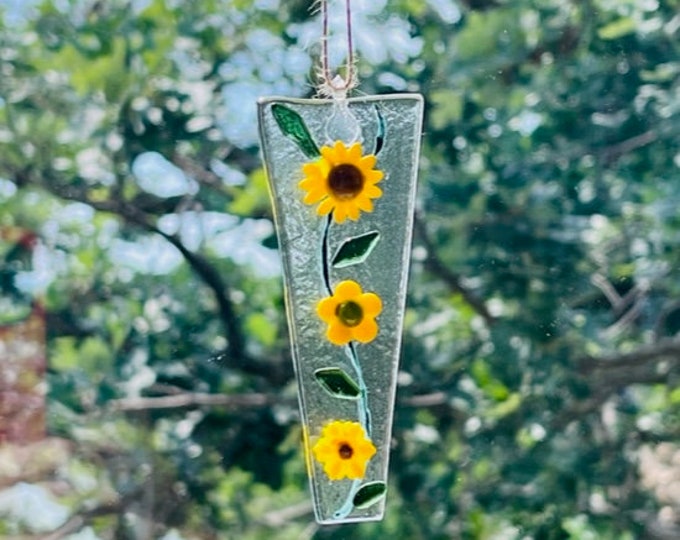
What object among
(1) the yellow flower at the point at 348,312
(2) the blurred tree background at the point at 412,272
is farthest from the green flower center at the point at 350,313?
(2) the blurred tree background at the point at 412,272

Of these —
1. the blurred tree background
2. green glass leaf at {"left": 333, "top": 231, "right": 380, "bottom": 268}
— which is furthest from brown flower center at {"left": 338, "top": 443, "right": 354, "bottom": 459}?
the blurred tree background

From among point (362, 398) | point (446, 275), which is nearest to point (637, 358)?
point (446, 275)

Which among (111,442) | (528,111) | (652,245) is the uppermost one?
(528,111)

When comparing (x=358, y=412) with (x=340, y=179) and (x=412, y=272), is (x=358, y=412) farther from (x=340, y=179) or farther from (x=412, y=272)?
(x=412, y=272)

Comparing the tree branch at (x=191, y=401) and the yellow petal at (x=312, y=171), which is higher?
the yellow petal at (x=312, y=171)

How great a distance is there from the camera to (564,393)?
81 centimetres

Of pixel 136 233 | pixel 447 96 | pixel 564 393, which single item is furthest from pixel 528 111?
pixel 136 233

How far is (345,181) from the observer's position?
563mm

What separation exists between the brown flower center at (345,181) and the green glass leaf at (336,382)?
0.34ft

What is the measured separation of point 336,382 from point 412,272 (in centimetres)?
24

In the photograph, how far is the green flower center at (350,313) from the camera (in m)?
0.57

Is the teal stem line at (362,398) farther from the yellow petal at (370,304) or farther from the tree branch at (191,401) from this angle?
the tree branch at (191,401)

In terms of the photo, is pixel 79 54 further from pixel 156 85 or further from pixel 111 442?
pixel 111 442

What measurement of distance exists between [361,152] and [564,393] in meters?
0.34
